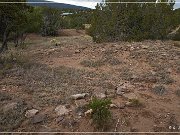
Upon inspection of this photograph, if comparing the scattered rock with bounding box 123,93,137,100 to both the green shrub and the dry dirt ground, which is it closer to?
the dry dirt ground

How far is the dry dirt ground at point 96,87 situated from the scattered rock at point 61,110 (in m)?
0.06

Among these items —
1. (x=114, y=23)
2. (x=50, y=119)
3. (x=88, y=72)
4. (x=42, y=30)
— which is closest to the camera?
(x=50, y=119)

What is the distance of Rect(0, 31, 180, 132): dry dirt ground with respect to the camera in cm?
657

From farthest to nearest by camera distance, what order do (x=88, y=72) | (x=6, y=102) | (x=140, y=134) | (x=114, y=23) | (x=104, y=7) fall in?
1. (x=104, y=7)
2. (x=114, y=23)
3. (x=88, y=72)
4. (x=6, y=102)
5. (x=140, y=134)

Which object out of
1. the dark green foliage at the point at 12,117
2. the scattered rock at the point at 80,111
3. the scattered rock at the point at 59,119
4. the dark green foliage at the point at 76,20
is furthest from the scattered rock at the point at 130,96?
the dark green foliage at the point at 76,20

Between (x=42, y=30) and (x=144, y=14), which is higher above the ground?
(x=144, y=14)

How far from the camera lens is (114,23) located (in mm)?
14461

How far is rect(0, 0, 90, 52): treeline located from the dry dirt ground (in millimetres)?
1132

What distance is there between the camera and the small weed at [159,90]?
25.1ft

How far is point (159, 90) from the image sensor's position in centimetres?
775

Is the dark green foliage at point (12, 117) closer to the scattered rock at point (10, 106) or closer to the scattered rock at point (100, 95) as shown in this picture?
the scattered rock at point (10, 106)

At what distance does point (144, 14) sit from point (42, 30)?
46.5 feet

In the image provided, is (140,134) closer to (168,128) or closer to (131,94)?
(168,128)

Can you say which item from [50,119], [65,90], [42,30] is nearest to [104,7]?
[65,90]
